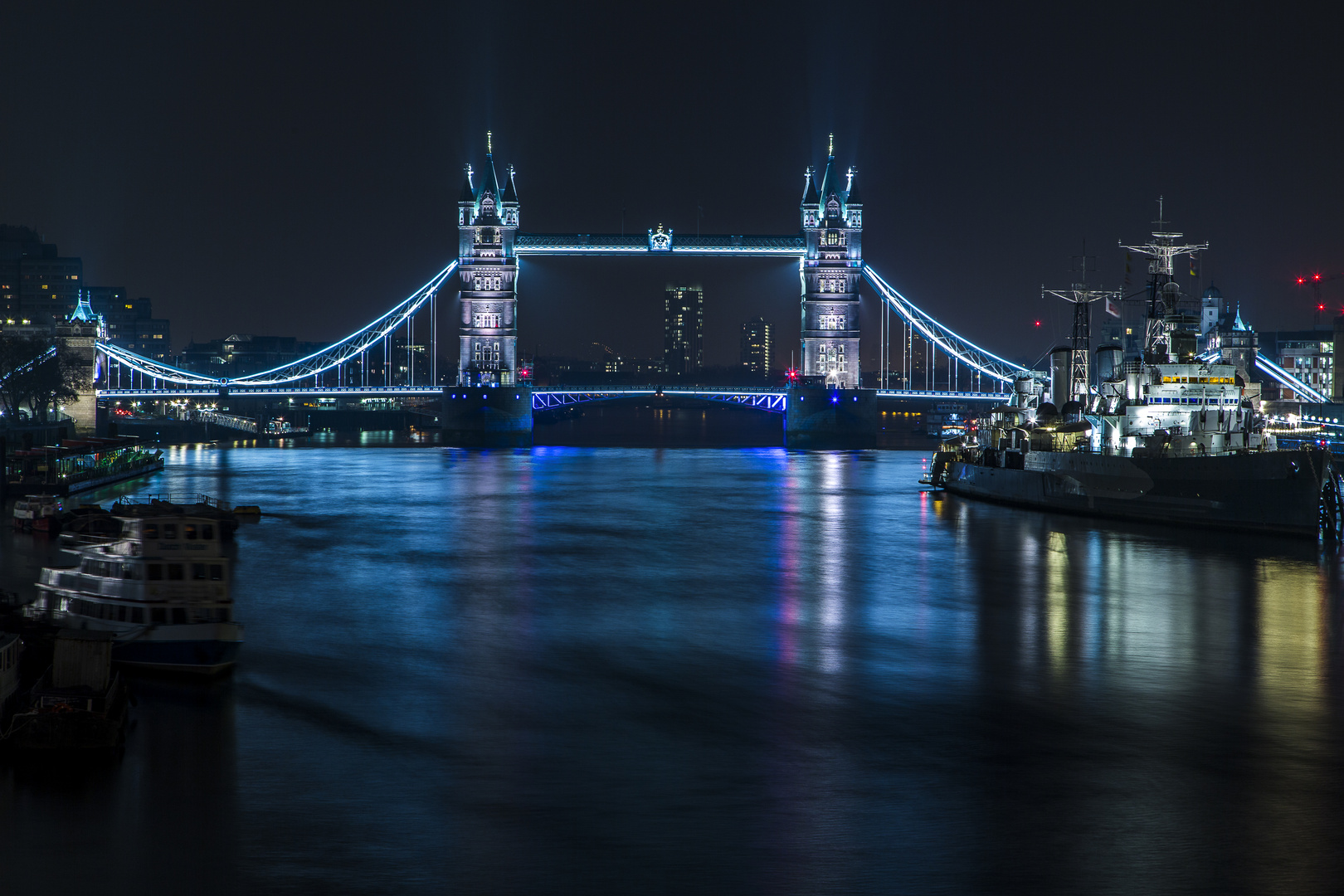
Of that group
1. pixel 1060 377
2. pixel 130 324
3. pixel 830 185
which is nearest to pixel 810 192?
pixel 830 185

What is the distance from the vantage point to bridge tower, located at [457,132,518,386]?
294ft

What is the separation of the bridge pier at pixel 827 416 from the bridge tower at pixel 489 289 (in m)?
20.1

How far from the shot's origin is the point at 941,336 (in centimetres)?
9425

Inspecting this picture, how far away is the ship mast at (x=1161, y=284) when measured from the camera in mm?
35344

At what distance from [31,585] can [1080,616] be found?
18.1 m

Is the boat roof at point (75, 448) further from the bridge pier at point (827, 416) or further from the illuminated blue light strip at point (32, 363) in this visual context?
the bridge pier at point (827, 416)

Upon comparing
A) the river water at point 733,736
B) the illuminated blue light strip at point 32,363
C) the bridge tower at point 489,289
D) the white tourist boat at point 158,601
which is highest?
the bridge tower at point 489,289

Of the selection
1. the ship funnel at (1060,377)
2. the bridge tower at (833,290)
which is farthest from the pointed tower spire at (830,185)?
the ship funnel at (1060,377)

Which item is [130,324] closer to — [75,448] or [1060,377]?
[75,448]

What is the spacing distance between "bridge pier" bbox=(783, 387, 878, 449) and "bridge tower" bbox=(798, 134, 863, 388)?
351 centimetres

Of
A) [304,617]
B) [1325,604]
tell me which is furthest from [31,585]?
[1325,604]

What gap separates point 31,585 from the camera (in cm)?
2200

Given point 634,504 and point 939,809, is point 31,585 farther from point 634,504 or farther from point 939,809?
point 634,504

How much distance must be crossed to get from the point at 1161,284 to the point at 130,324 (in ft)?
478
